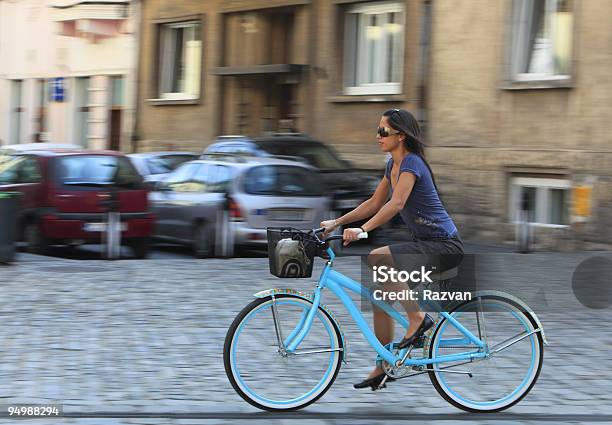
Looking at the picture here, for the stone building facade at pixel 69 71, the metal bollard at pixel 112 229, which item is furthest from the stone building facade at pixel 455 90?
the metal bollard at pixel 112 229

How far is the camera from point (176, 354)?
800 cm

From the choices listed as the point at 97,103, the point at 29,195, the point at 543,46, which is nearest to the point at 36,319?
the point at 29,195

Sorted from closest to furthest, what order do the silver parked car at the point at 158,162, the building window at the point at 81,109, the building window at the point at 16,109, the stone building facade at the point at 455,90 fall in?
the stone building facade at the point at 455,90 < the silver parked car at the point at 158,162 < the building window at the point at 81,109 < the building window at the point at 16,109

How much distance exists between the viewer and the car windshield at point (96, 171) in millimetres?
14844

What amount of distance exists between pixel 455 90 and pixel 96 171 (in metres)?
7.23

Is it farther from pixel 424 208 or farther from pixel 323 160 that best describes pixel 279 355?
pixel 323 160

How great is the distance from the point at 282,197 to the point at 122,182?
2152mm

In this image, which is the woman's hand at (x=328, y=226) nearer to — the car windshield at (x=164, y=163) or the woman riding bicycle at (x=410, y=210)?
the woman riding bicycle at (x=410, y=210)

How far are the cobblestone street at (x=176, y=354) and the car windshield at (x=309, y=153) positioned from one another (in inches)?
201

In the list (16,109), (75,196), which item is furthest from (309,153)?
(16,109)

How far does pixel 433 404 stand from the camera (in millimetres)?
6594

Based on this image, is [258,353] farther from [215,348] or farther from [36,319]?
[36,319]

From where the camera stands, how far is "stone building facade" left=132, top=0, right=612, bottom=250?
1723cm

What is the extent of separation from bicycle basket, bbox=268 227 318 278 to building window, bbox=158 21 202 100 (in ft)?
70.9
